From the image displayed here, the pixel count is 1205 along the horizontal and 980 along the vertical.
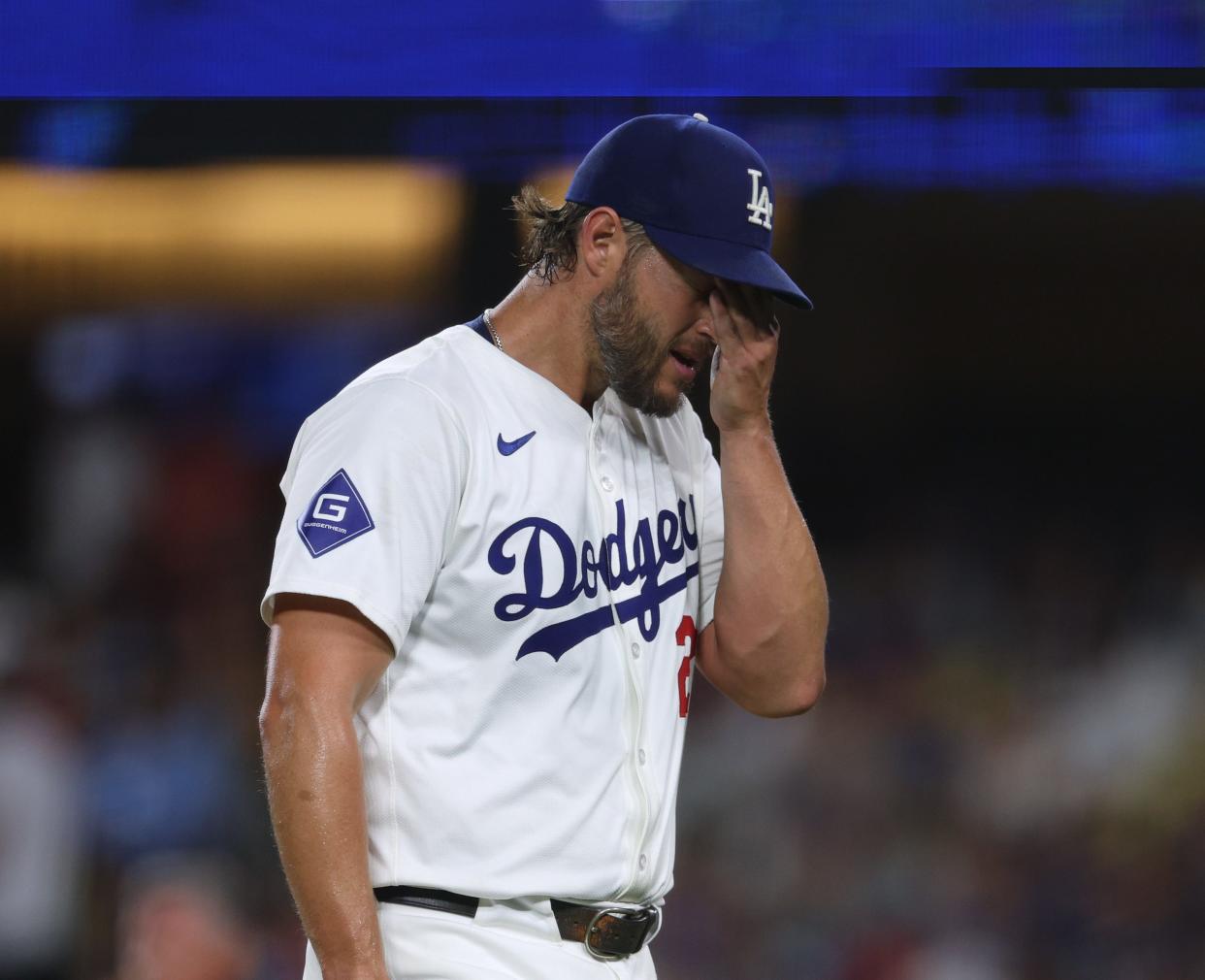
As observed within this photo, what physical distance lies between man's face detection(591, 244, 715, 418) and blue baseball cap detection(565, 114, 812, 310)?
0.04m

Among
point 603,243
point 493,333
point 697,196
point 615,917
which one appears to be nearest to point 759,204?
point 697,196

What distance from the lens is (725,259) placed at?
187cm

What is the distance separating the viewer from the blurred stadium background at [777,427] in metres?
3.24

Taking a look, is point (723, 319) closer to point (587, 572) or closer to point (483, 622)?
point (587, 572)

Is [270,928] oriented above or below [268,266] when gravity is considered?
below

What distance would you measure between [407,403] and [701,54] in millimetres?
1748

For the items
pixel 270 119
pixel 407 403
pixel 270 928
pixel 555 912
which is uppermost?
pixel 270 119

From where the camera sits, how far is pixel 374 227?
5418 mm

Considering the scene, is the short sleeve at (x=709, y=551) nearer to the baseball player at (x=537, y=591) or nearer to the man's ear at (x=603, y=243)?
the baseball player at (x=537, y=591)

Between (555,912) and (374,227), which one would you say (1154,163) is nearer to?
(555,912)

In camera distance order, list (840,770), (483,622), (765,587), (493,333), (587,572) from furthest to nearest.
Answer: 1. (840,770)
2. (765,587)
3. (493,333)
4. (587,572)
5. (483,622)

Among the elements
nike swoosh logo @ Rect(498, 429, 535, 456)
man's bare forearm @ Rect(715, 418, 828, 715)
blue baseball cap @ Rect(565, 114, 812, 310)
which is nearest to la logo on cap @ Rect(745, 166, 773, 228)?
blue baseball cap @ Rect(565, 114, 812, 310)

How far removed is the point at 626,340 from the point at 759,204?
0.23m

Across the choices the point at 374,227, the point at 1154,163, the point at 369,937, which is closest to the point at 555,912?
the point at 369,937
